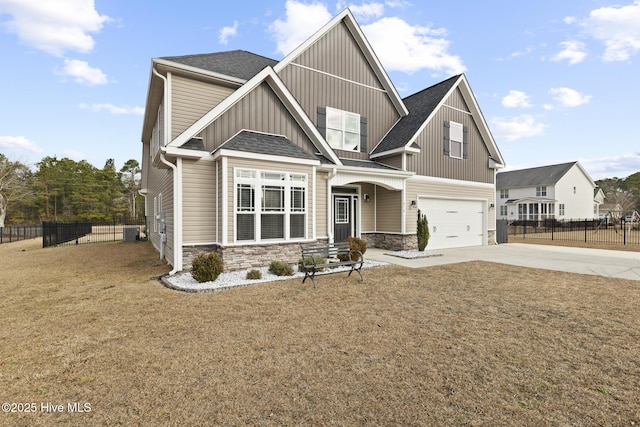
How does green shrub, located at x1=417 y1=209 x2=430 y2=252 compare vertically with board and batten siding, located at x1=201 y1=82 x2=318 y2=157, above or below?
below

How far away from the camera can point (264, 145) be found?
8.91 m

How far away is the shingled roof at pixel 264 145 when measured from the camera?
27.7 ft

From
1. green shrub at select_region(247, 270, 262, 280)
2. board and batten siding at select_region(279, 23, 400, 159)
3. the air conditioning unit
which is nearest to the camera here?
green shrub at select_region(247, 270, 262, 280)

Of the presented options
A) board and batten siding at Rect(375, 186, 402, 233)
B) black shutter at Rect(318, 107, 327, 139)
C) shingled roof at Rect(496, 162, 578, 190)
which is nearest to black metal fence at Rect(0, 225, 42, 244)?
black shutter at Rect(318, 107, 327, 139)

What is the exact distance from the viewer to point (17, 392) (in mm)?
2902

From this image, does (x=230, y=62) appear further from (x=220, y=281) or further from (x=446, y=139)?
(x=446, y=139)

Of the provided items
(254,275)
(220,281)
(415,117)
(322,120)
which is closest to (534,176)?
(415,117)

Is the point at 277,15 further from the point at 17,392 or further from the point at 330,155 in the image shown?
the point at 17,392

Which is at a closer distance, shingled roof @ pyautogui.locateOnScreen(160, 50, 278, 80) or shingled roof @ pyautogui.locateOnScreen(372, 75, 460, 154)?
shingled roof @ pyautogui.locateOnScreen(160, 50, 278, 80)

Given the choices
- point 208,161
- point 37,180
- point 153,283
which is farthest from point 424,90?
point 37,180

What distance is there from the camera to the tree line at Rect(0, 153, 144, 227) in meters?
35.4

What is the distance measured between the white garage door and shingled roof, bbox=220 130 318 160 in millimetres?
7430

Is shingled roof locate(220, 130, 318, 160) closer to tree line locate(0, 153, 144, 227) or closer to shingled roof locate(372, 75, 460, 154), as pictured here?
shingled roof locate(372, 75, 460, 154)

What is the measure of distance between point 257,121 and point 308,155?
2096 millimetres
